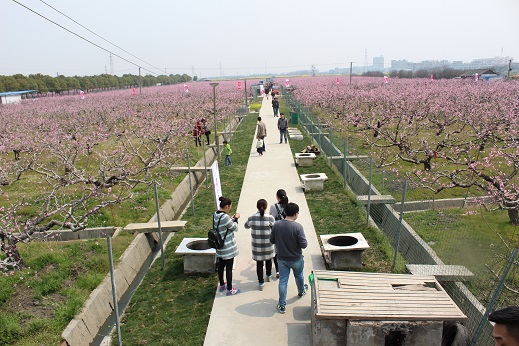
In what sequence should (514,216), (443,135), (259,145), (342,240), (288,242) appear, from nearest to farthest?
1. (288,242)
2. (342,240)
3. (514,216)
4. (259,145)
5. (443,135)

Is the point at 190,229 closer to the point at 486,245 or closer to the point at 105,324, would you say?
the point at 105,324

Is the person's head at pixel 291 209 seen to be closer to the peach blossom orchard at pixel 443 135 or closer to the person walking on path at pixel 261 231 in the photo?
the person walking on path at pixel 261 231

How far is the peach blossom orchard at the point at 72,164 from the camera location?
320 inches

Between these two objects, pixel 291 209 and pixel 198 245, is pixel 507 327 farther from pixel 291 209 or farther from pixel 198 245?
pixel 198 245

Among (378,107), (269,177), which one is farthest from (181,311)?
(378,107)

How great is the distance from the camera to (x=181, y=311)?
6297mm

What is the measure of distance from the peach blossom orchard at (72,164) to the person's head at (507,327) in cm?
611

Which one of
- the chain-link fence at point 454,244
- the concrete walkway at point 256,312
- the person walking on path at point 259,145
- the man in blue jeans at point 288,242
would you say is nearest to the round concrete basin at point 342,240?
the concrete walkway at point 256,312

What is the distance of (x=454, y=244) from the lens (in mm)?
7012

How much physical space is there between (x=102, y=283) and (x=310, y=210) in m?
5.58

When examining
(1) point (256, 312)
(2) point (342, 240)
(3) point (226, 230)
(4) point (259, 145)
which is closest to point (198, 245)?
(3) point (226, 230)

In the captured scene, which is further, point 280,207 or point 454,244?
point 454,244

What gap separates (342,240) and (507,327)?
527 centimetres

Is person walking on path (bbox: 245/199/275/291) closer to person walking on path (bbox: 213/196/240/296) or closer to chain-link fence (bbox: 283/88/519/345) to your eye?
person walking on path (bbox: 213/196/240/296)
